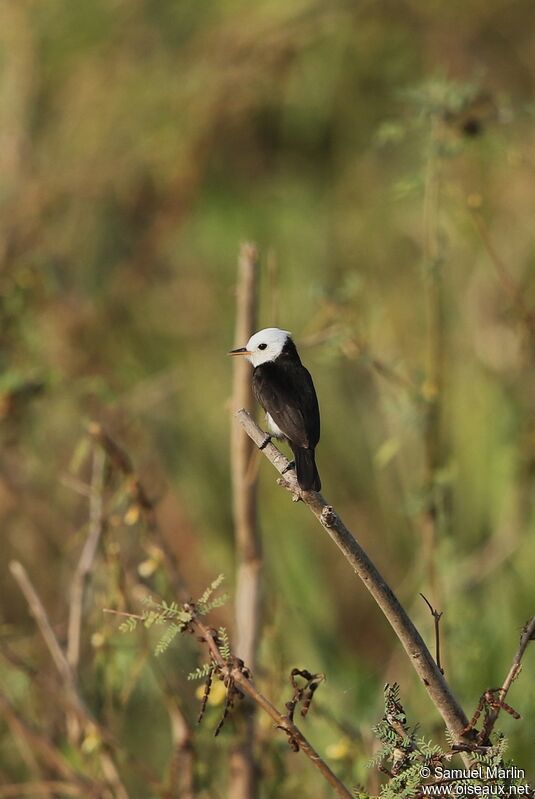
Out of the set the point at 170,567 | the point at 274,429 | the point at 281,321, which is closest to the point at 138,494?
the point at 170,567

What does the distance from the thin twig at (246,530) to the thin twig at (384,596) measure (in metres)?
0.93

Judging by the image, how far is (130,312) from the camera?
5180 mm

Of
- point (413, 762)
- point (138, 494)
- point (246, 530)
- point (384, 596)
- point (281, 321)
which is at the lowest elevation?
point (413, 762)

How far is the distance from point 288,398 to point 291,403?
0.04 ft

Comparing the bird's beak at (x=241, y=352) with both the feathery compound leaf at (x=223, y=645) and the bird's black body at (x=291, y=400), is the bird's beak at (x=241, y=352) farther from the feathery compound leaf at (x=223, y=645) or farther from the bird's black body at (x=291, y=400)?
the feathery compound leaf at (x=223, y=645)

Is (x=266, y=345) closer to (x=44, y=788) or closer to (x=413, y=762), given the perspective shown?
(x=413, y=762)

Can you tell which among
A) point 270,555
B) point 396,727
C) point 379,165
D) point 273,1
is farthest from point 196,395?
point 396,727

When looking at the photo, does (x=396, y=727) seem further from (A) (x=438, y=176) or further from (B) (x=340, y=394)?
(B) (x=340, y=394)

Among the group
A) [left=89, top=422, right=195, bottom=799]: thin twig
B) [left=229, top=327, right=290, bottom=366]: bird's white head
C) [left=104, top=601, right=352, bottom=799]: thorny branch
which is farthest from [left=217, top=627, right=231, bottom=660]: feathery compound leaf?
[left=89, top=422, right=195, bottom=799]: thin twig

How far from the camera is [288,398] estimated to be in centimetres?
204

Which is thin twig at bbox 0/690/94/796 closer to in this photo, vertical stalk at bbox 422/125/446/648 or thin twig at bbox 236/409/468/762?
vertical stalk at bbox 422/125/446/648

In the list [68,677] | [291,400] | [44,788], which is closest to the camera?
[291,400]

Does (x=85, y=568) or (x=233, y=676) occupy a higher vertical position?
(x=85, y=568)

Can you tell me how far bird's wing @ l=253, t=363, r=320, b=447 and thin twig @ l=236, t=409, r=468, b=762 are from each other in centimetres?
25
